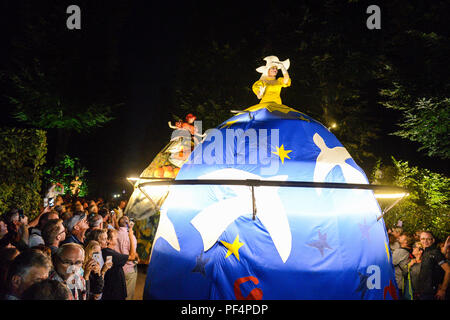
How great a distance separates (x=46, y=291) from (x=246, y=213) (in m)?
2.34

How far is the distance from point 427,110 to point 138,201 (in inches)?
404

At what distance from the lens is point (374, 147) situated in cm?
1656

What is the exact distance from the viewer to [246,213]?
13.1ft

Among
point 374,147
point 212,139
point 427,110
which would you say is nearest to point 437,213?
point 427,110

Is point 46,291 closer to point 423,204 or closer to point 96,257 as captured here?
point 96,257

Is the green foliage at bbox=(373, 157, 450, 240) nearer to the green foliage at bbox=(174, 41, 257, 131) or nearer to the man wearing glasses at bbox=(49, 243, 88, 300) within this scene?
the green foliage at bbox=(174, 41, 257, 131)

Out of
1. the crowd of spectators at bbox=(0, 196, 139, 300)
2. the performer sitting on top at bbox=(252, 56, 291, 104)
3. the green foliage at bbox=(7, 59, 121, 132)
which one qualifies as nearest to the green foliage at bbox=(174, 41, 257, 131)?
the green foliage at bbox=(7, 59, 121, 132)

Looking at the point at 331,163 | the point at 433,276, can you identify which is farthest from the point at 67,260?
the point at 433,276

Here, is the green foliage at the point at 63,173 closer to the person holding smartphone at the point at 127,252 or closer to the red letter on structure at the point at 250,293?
the person holding smartphone at the point at 127,252

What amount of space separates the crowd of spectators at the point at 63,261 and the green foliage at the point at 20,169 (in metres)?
3.74

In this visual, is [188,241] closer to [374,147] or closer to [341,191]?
[341,191]

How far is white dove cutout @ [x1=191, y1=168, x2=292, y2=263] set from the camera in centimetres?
385

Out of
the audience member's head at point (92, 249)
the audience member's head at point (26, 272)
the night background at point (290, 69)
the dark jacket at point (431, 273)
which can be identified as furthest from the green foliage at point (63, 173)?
the dark jacket at point (431, 273)

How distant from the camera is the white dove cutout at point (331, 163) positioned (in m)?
4.34
